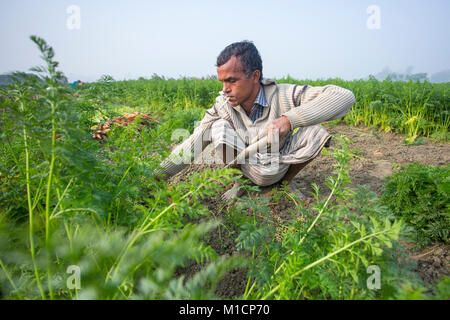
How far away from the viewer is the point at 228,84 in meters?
2.18

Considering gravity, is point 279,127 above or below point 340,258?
above

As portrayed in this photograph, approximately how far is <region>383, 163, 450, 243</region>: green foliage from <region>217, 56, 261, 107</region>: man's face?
1.30 meters

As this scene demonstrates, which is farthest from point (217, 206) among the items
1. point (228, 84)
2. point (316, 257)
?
point (316, 257)

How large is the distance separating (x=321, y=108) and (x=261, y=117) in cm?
51

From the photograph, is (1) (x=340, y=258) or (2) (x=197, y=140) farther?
(2) (x=197, y=140)

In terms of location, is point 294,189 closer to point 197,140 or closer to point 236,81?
point 197,140

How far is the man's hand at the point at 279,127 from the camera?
207 cm

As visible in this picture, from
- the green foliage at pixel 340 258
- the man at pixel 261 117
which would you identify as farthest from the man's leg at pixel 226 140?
the green foliage at pixel 340 258

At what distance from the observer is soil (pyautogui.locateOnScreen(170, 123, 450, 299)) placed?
61.5 inches

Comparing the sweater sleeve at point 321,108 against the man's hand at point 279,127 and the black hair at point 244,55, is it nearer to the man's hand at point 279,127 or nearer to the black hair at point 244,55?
the man's hand at point 279,127

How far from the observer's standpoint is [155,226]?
3.30 ft
